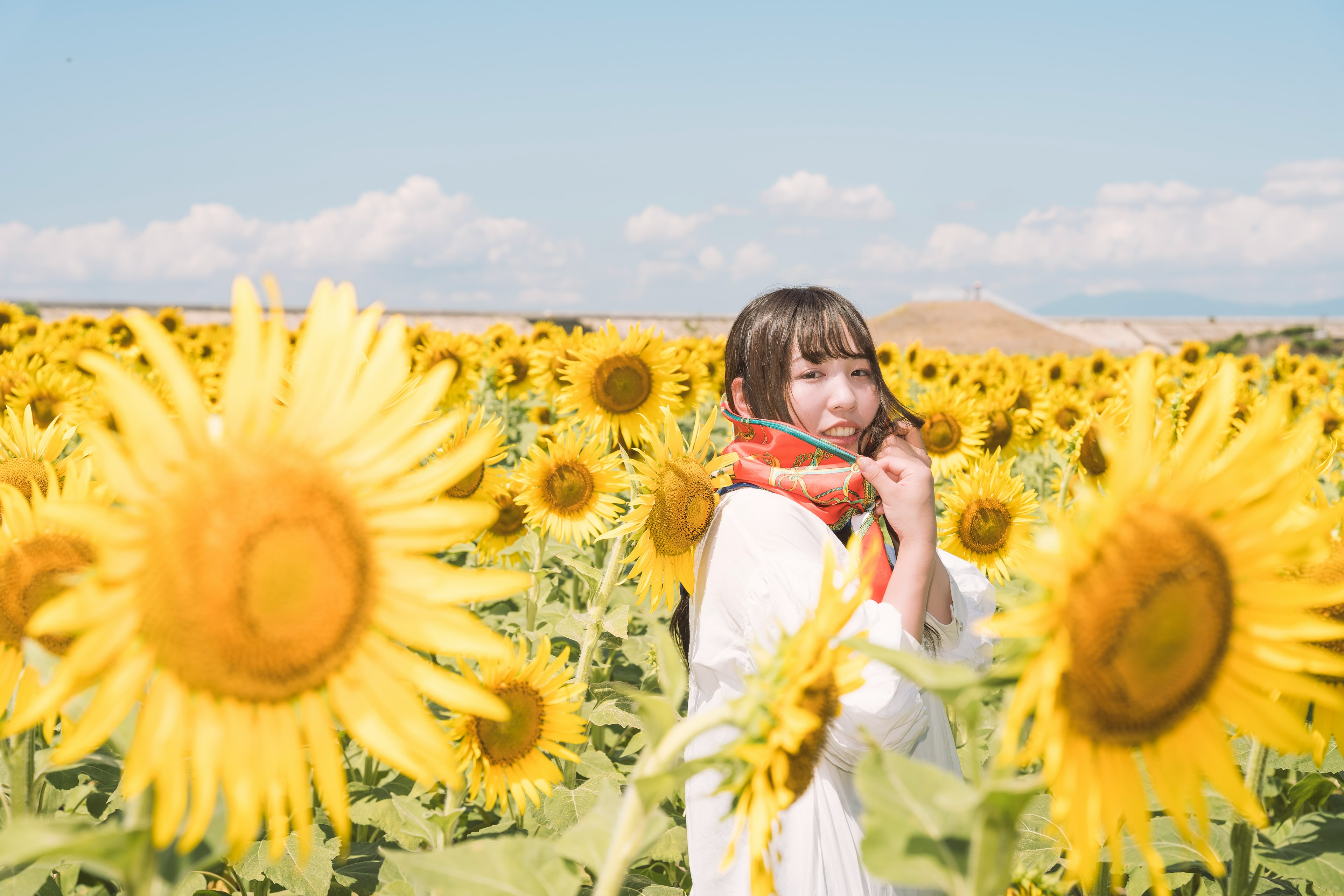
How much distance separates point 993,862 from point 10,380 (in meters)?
7.54

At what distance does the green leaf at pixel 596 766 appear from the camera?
348 cm

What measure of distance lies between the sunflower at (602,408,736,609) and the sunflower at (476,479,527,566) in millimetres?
1601

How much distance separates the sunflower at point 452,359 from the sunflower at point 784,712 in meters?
6.50

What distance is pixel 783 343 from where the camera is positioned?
301 centimetres

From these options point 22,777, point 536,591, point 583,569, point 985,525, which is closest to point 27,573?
point 22,777

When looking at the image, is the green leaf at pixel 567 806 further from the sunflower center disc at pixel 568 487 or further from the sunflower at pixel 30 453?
the sunflower at pixel 30 453

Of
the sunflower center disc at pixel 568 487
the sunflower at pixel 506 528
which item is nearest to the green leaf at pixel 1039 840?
the sunflower center disc at pixel 568 487

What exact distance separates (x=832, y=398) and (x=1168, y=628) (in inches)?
75.3

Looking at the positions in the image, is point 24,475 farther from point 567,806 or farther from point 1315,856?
point 1315,856

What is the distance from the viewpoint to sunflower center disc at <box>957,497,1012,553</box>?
5055 millimetres

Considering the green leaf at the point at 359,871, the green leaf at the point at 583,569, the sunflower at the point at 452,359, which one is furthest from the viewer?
the sunflower at the point at 452,359

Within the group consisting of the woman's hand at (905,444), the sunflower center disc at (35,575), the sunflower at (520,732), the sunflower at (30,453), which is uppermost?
the woman's hand at (905,444)

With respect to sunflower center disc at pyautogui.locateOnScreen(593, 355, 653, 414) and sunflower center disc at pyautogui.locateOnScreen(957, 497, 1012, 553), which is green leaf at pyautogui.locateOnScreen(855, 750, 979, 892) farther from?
sunflower center disc at pyautogui.locateOnScreen(593, 355, 653, 414)

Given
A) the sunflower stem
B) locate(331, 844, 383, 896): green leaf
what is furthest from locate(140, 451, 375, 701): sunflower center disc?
locate(331, 844, 383, 896): green leaf
